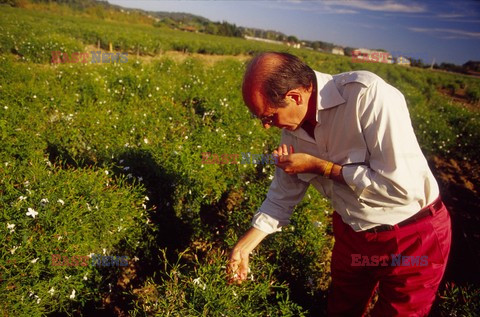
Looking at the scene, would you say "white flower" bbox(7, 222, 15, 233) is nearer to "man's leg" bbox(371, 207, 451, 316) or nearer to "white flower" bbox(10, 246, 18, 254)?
"white flower" bbox(10, 246, 18, 254)

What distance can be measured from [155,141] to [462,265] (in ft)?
15.5

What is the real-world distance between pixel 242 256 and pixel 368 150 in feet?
3.00

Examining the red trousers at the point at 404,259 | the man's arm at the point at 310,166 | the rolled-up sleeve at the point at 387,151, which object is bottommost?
the red trousers at the point at 404,259

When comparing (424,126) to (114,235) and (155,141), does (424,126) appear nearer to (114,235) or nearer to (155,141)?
(155,141)

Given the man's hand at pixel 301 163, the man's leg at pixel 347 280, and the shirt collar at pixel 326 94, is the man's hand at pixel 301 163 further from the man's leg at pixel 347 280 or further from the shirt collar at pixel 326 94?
the man's leg at pixel 347 280

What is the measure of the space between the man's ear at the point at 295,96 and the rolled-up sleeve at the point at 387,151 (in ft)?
0.93

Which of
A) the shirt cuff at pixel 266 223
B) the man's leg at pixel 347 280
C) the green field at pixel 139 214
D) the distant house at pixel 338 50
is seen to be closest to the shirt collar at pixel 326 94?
the shirt cuff at pixel 266 223

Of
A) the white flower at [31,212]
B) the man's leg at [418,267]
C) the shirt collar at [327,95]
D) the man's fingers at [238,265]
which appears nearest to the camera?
the shirt collar at [327,95]

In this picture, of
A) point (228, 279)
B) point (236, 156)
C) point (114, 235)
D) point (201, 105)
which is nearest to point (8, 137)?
point (114, 235)

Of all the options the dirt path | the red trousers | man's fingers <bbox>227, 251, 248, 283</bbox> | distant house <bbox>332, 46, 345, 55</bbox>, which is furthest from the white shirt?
distant house <bbox>332, 46, 345, 55</bbox>

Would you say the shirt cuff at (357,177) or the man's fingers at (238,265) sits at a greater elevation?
the shirt cuff at (357,177)

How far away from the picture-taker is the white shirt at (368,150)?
3.78 feet

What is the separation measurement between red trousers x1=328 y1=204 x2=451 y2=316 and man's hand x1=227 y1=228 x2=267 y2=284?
1.75ft

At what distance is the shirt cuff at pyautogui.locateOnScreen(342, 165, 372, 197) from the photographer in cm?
120
